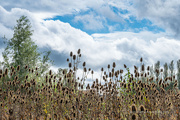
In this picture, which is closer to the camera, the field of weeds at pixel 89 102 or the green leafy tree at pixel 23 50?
the field of weeds at pixel 89 102

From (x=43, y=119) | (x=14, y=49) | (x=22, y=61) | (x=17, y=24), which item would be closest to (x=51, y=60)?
(x=22, y=61)

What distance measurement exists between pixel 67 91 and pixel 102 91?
210 cm

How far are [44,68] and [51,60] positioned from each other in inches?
49.2

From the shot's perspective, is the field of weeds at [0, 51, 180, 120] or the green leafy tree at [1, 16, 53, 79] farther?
the green leafy tree at [1, 16, 53, 79]

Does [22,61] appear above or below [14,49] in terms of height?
below

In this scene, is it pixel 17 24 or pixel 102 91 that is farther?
pixel 17 24

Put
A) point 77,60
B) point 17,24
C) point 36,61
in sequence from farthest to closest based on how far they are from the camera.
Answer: point 17,24
point 36,61
point 77,60

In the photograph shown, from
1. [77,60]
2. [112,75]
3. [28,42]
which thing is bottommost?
[112,75]

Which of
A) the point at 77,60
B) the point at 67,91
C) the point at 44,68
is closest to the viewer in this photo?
the point at 67,91

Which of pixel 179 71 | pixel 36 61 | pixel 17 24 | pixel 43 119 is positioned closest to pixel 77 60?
pixel 43 119

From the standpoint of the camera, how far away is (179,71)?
167 ft

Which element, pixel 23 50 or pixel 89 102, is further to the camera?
→ pixel 23 50

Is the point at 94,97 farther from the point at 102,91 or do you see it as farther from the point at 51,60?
the point at 51,60

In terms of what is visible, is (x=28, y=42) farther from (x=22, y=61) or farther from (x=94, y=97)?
(x=94, y=97)
